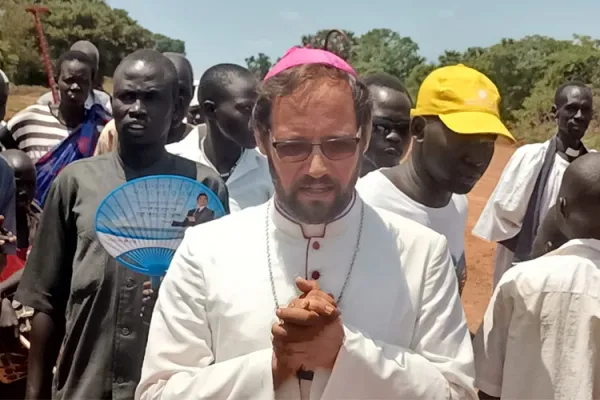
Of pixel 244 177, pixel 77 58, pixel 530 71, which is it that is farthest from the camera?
pixel 530 71

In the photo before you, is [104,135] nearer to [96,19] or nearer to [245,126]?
[245,126]

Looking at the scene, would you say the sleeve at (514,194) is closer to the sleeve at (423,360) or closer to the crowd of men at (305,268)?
the crowd of men at (305,268)

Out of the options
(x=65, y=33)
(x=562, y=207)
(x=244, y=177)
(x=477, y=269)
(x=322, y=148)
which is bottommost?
(x=65, y=33)

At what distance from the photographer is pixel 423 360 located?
1737mm

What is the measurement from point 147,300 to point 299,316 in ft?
3.24

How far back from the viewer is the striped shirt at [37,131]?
449 centimetres

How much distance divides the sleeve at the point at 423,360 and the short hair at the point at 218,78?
193cm

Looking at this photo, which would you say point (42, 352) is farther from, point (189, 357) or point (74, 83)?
point (74, 83)

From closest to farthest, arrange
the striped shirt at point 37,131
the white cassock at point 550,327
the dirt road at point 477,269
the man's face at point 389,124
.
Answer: the white cassock at point 550,327, the man's face at point 389,124, the striped shirt at point 37,131, the dirt road at point 477,269

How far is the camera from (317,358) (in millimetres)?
1673

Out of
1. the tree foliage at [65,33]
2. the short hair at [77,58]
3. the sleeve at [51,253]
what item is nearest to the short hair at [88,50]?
the short hair at [77,58]

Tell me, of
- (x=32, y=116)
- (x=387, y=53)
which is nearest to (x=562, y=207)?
(x=32, y=116)

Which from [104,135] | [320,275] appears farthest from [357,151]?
[104,135]

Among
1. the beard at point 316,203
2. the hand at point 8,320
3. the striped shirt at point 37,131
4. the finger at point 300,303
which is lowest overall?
the hand at point 8,320
